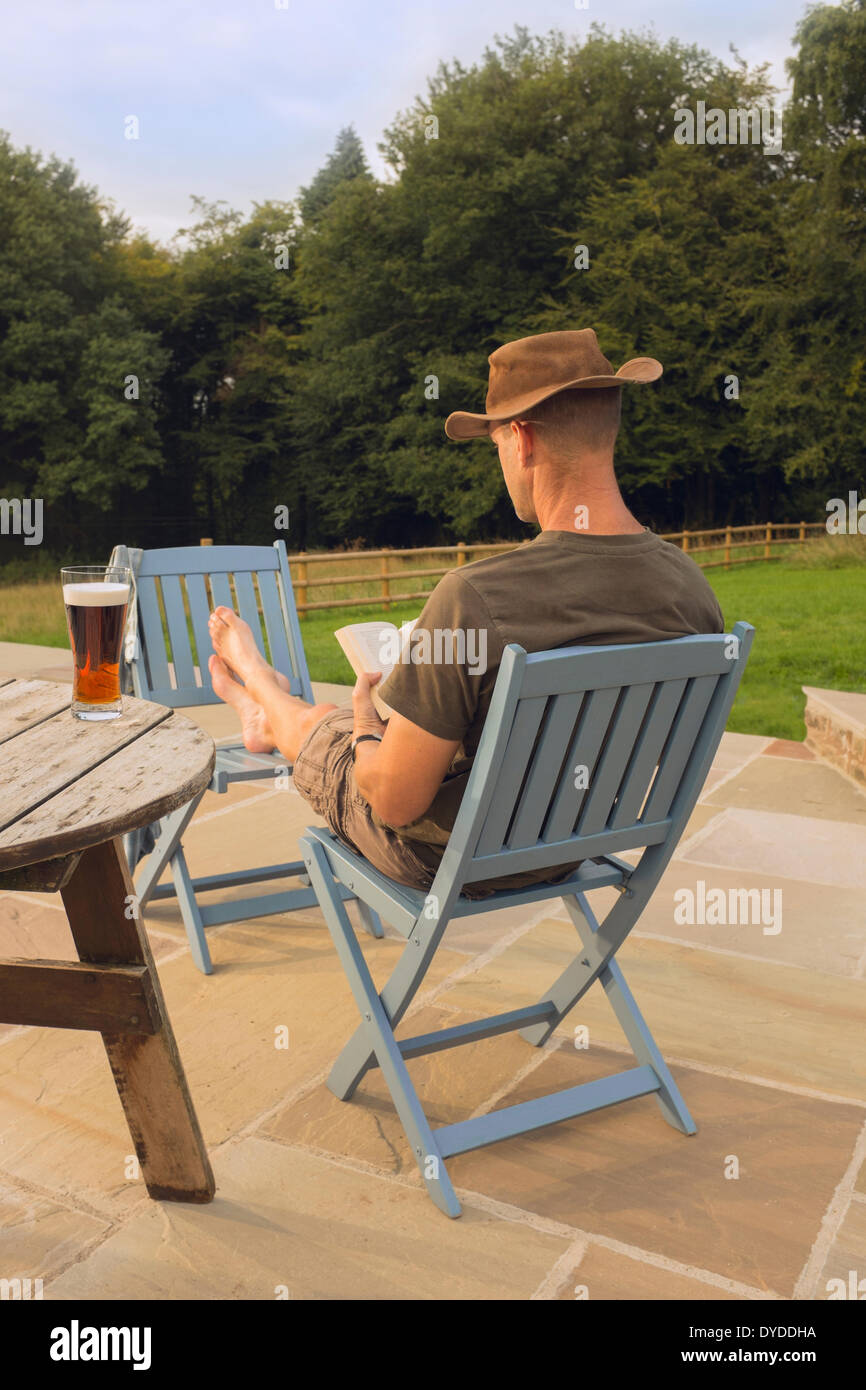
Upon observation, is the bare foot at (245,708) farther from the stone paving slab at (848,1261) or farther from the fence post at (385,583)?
the fence post at (385,583)

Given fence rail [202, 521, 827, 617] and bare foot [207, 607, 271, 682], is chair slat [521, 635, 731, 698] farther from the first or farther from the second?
fence rail [202, 521, 827, 617]

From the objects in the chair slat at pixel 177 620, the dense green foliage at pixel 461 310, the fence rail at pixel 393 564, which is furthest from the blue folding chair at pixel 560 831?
the dense green foliage at pixel 461 310

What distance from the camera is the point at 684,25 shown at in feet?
93.9

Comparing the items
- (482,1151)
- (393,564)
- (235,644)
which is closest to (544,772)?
(482,1151)

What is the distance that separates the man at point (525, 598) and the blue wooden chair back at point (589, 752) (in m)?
0.09

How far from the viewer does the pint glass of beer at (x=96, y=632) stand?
75.6 inches

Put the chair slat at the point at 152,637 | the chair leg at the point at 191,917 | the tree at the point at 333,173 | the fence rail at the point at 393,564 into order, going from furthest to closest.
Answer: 1. the tree at the point at 333,173
2. the fence rail at the point at 393,564
3. the chair slat at the point at 152,637
4. the chair leg at the point at 191,917

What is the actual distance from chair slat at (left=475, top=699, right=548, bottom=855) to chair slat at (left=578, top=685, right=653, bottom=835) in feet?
0.57

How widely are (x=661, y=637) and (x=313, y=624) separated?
978cm

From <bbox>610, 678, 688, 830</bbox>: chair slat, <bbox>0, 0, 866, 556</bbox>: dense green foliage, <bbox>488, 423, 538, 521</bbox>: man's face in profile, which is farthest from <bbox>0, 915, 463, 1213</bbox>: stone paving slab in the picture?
<bbox>0, 0, 866, 556</bbox>: dense green foliage

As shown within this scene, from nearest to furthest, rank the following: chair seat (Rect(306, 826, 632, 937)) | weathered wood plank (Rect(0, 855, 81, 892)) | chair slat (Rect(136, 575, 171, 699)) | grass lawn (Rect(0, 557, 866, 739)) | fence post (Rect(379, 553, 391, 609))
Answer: weathered wood plank (Rect(0, 855, 81, 892)), chair seat (Rect(306, 826, 632, 937)), chair slat (Rect(136, 575, 171, 699)), grass lawn (Rect(0, 557, 866, 739)), fence post (Rect(379, 553, 391, 609))

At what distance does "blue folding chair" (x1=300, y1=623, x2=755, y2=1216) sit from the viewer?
5.88 ft

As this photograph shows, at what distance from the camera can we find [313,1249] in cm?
182
